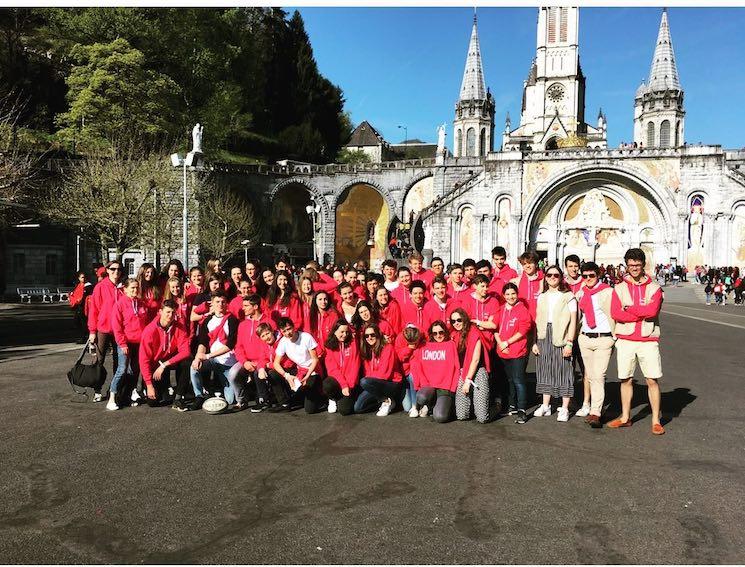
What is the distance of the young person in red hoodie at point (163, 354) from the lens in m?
8.39

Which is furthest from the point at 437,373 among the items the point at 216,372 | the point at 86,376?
the point at 86,376

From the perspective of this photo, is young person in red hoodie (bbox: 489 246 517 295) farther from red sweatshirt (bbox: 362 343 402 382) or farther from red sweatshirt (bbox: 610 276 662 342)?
red sweatshirt (bbox: 610 276 662 342)

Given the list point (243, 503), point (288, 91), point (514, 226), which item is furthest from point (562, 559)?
point (288, 91)

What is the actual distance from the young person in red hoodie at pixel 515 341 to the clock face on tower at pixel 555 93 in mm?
75109

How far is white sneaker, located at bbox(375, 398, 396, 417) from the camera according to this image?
A: 8.10m

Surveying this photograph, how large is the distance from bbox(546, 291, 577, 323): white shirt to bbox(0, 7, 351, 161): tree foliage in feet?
112

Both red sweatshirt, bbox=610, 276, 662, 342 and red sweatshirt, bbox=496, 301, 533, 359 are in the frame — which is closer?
red sweatshirt, bbox=610, 276, 662, 342

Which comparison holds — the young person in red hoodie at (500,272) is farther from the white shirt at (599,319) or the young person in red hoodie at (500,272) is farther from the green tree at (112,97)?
the green tree at (112,97)

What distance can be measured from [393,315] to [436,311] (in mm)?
629

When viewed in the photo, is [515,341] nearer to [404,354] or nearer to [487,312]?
[487,312]

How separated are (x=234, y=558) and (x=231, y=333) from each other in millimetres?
4827

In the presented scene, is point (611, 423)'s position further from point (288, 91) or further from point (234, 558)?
point (288, 91)

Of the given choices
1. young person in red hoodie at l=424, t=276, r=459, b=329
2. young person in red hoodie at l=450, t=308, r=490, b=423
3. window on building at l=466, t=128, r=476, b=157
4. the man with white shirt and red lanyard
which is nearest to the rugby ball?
young person in red hoodie at l=424, t=276, r=459, b=329

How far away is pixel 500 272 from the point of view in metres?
10.3
